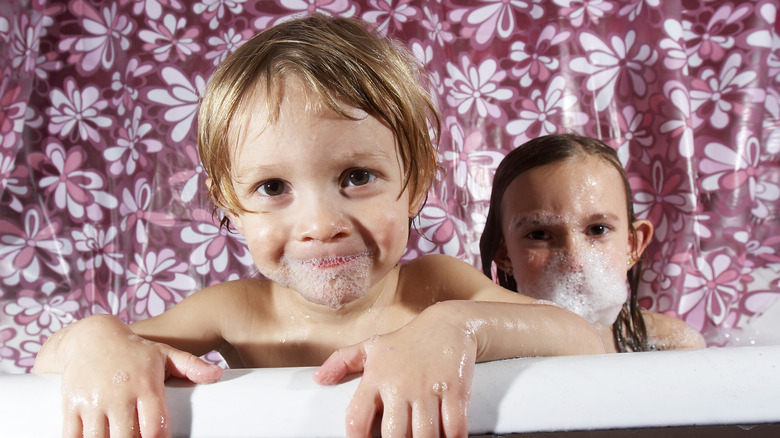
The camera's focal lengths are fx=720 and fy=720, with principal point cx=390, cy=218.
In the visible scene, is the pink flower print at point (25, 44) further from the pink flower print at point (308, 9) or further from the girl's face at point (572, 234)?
the girl's face at point (572, 234)

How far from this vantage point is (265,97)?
0.90m

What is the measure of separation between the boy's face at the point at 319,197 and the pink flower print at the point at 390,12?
39.1 inches

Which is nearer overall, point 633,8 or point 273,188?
point 273,188

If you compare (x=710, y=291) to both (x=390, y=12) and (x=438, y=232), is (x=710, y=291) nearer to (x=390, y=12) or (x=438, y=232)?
(x=438, y=232)

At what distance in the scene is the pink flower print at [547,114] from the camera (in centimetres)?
188

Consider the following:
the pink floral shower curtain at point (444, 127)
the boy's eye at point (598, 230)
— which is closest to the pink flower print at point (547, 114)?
the pink floral shower curtain at point (444, 127)

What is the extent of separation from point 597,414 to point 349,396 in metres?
0.23

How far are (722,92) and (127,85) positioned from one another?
5.06 feet

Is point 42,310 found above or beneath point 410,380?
beneath

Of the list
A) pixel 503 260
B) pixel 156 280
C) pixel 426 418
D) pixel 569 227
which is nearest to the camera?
pixel 426 418

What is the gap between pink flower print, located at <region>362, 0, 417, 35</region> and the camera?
1851 mm

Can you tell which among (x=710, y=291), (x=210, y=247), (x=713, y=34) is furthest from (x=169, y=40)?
(x=710, y=291)

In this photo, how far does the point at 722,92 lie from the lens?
191 centimetres

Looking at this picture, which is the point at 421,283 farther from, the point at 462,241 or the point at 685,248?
the point at 685,248
